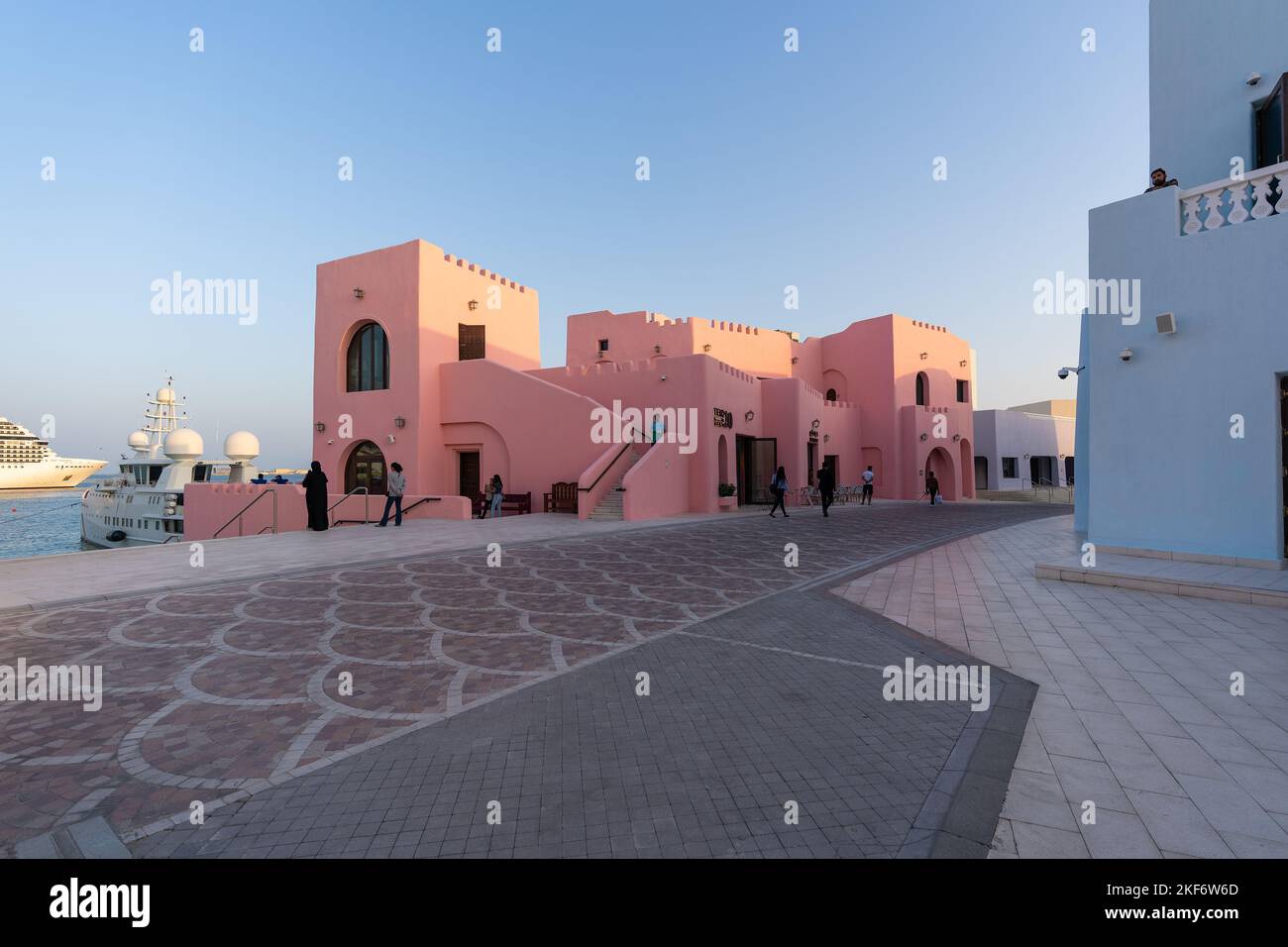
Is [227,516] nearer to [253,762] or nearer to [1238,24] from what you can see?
[253,762]

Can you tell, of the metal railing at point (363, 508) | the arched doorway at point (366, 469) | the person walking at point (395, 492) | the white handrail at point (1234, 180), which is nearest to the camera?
the white handrail at point (1234, 180)

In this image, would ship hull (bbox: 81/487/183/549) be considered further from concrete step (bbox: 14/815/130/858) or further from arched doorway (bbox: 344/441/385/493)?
concrete step (bbox: 14/815/130/858)

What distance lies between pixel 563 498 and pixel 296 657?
14.0m

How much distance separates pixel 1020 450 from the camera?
37906 mm

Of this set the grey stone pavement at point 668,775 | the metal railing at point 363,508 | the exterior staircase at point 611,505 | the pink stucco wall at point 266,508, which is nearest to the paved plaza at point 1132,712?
the grey stone pavement at point 668,775

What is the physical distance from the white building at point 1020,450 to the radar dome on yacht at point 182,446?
1788 inches

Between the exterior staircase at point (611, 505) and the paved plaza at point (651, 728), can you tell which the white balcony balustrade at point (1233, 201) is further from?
the exterior staircase at point (611, 505)

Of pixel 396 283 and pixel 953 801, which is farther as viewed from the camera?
pixel 396 283

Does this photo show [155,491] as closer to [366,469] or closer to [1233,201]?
[366,469]

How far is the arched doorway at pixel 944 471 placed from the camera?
101ft
